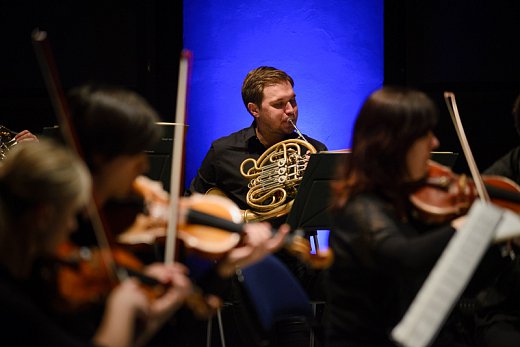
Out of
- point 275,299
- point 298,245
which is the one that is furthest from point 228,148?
point 298,245

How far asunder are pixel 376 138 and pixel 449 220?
11.4 inches

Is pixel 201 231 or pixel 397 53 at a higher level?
pixel 397 53

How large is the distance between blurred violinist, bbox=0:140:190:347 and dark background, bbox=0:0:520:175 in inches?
105

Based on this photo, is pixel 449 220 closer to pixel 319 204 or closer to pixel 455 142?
pixel 319 204

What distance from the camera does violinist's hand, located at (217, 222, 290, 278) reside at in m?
1.84

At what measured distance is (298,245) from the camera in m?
1.93

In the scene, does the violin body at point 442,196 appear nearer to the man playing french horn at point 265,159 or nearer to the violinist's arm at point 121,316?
the violinist's arm at point 121,316

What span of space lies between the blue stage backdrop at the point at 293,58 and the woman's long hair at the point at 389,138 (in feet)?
7.88

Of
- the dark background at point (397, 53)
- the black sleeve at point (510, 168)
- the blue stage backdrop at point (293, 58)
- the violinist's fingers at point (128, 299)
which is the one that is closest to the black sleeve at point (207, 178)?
the dark background at point (397, 53)

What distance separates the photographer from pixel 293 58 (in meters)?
4.34

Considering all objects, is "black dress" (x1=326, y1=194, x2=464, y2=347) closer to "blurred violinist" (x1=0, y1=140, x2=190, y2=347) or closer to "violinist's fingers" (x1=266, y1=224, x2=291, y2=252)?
"violinist's fingers" (x1=266, y1=224, x2=291, y2=252)

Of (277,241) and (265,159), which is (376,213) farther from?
(265,159)

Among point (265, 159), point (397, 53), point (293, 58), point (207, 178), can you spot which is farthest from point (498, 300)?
point (293, 58)

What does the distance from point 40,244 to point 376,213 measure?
2.72 feet
